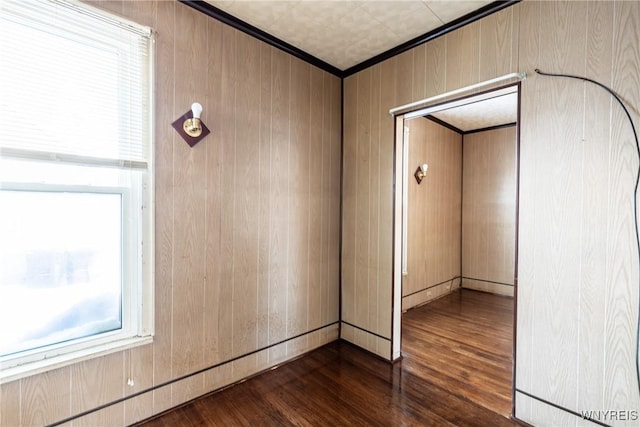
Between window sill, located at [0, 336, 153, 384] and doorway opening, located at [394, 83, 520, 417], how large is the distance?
2051mm

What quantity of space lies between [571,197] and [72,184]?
288 centimetres

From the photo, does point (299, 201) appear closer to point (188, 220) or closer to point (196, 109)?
point (188, 220)

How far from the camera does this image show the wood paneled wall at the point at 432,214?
4.17 m

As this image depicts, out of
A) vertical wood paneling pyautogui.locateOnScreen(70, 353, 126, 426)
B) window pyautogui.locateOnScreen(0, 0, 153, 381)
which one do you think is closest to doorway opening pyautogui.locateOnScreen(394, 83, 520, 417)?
window pyautogui.locateOnScreen(0, 0, 153, 381)

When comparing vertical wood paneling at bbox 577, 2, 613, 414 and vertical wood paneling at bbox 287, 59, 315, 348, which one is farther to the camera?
vertical wood paneling at bbox 287, 59, 315, 348

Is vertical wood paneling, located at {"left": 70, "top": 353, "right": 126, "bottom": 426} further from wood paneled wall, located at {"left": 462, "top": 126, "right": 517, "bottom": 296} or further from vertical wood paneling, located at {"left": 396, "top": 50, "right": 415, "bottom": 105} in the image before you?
wood paneled wall, located at {"left": 462, "top": 126, "right": 517, "bottom": 296}

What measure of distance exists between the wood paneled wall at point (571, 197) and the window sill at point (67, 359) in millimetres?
2479

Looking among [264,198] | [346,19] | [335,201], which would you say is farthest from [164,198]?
[346,19]

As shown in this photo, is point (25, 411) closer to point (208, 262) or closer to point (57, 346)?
point (57, 346)

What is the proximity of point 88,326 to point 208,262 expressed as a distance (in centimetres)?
75

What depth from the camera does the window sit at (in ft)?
5.03

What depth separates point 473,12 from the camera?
2141 mm

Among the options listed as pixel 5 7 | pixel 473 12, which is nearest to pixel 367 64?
pixel 473 12

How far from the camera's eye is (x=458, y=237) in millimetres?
5141
